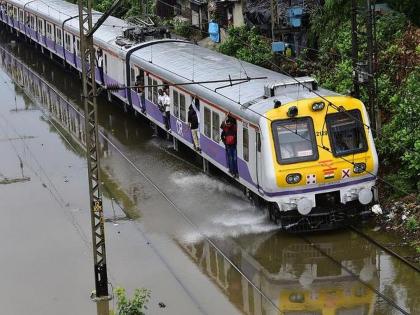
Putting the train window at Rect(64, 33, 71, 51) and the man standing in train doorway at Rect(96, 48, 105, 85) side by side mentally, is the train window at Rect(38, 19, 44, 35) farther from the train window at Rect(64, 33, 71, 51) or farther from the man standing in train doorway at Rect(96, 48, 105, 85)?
the man standing in train doorway at Rect(96, 48, 105, 85)

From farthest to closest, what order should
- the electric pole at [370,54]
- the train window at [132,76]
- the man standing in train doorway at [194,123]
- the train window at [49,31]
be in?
the train window at [49,31]
the train window at [132,76]
the man standing in train doorway at [194,123]
the electric pole at [370,54]

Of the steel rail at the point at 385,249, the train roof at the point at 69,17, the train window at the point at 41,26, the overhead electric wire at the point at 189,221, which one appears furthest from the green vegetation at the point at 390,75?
the train window at the point at 41,26

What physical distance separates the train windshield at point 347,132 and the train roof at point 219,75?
654 mm

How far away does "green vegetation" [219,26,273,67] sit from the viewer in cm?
2830

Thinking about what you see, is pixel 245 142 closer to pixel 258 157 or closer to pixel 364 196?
pixel 258 157

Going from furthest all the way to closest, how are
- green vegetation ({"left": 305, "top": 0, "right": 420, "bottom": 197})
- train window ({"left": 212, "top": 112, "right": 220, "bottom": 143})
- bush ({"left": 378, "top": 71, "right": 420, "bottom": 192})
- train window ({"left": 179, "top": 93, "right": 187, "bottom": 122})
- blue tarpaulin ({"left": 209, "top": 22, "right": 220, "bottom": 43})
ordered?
blue tarpaulin ({"left": 209, "top": 22, "right": 220, "bottom": 43}), train window ({"left": 179, "top": 93, "right": 187, "bottom": 122}), train window ({"left": 212, "top": 112, "right": 220, "bottom": 143}), green vegetation ({"left": 305, "top": 0, "right": 420, "bottom": 197}), bush ({"left": 378, "top": 71, "right": 420, "bottom": 192})

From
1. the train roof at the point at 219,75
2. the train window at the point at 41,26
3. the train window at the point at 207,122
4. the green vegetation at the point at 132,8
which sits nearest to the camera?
the train roof at the point at 219,75

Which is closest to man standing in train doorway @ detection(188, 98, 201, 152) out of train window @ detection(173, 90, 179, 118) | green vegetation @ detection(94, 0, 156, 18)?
train window @ detection(173, 90, 179, 118)

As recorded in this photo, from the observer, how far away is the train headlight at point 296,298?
41.7 feet

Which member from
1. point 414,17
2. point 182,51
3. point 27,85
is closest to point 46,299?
point 182,51

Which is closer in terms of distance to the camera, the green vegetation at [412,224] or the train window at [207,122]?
the green vegetation at [412,224]

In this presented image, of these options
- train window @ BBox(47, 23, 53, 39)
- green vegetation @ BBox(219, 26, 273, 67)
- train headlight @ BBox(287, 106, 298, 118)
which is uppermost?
train headlight @ BBox(287, 106, 298, 118)

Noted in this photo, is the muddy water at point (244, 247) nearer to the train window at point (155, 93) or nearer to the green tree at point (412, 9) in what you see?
the train window at point (155, 93)

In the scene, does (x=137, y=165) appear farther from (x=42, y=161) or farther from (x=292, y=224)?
(x=292, y=224)
